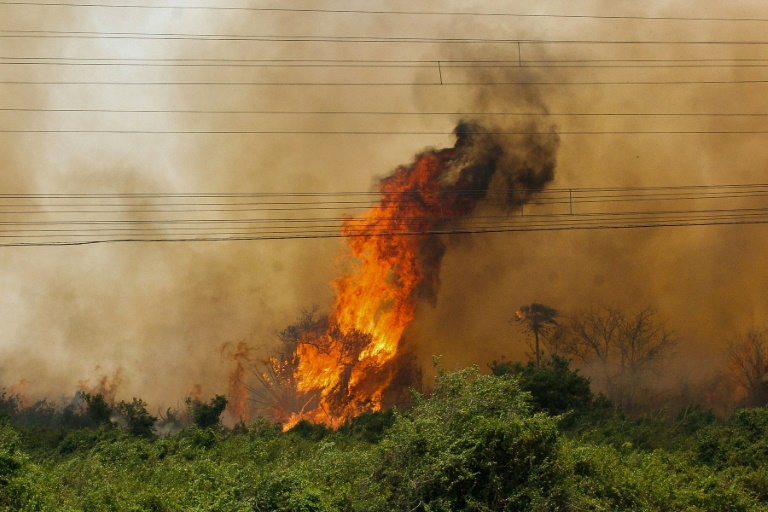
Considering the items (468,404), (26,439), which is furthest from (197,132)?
(468,404)

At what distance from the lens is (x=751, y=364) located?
45.7 m

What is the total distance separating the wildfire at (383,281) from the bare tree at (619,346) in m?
9.37

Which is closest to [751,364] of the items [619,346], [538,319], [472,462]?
[619,346]

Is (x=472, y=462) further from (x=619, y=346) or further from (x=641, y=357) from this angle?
(x=641, y=357)

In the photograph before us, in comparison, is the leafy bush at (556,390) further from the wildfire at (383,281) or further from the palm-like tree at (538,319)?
the palm-like tree at (538,319)

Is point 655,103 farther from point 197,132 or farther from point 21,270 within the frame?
point 21,270

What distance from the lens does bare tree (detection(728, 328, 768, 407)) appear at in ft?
149

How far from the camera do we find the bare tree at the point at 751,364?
4534cm

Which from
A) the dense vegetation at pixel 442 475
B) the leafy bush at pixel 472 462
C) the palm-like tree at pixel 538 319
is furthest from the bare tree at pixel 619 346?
the leafy bush at pixel 472 462

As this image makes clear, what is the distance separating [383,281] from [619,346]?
14.4 meters

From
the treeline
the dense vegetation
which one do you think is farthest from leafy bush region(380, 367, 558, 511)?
the treeline

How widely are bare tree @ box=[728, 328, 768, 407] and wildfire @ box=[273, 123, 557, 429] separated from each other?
1655cm

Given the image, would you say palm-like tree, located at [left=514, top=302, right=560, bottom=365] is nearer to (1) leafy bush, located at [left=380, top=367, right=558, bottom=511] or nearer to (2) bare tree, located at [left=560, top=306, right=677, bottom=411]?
(2) bare tree, located at [left=560, top=306, right=677, bottom=411]

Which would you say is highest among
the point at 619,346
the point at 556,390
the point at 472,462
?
the point at 619,346
